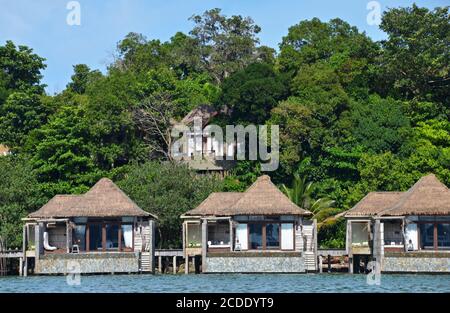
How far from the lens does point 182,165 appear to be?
57812 millimetres

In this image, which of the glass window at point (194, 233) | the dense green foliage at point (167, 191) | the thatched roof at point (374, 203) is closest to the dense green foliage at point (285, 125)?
the dense green foliage at point (167, 191)

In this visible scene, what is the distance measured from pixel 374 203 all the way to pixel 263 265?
650 cm

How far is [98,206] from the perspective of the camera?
157ft

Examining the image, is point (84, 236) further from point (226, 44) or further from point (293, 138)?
point (226, 44)

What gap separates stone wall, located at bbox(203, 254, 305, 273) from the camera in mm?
46625

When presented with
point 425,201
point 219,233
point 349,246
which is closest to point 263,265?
point 219,233

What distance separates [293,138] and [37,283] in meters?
21.5

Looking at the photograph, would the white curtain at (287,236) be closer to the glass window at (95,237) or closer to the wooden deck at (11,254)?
the glass window at (95,237)

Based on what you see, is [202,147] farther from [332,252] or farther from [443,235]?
[443,235]

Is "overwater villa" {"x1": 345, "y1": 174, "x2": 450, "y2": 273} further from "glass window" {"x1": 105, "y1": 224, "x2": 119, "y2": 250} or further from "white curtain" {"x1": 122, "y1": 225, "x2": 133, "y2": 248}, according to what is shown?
"glass window" {"x1": 105, "y1": 224, "x2": 119, "y2": 250}

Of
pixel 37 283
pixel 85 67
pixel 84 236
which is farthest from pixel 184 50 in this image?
pixel 37 283

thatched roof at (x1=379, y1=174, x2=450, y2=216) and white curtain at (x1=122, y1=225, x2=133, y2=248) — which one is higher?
thatched roof at (x1=379, y1=174, x2=450, y2=216)

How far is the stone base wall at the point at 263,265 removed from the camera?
4662cm

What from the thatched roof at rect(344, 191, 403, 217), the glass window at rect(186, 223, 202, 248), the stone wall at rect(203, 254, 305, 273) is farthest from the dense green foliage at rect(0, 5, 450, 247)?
the stone wall at rect(203, 254, 305, 273)
